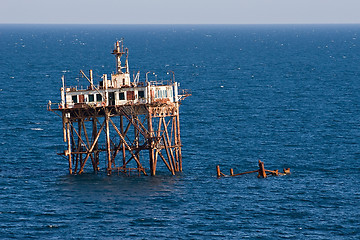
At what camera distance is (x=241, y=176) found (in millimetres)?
92188

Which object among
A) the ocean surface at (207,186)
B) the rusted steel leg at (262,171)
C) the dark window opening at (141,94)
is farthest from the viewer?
the rusted steel leg at (262,171)

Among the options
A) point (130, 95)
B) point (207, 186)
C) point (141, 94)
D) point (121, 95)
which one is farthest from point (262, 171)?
point (121, 95)

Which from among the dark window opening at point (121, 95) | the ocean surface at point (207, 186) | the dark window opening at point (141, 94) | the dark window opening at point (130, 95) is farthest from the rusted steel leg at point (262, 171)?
the dark window opening at point (121, 95)

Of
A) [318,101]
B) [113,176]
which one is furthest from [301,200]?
[318,101]

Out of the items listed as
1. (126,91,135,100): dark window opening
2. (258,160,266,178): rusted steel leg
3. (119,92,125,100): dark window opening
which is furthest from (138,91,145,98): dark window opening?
(258,160,266,178): rusted steel leg

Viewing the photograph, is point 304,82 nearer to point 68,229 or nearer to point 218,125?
point 218,125

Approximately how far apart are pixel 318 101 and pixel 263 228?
3282 inches

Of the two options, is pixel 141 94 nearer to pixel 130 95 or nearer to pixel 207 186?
pixel 130 95

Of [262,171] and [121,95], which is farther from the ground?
[121,95]

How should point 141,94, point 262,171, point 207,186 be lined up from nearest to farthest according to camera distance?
point 207,186
point 141,94
point 262,171

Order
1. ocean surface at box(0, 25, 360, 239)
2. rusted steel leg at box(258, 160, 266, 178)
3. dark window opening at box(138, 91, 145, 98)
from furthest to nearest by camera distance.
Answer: rusted steel leg at box(258, 160, 266, 178)
dark window opening at box(138, 91, 145, 98)
ocean surface at box(0, 25, 360, 239)

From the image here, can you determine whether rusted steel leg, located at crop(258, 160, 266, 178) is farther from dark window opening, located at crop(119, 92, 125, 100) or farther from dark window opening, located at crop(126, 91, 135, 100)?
dark window opening, located at crop(119, 92, 125, 100)

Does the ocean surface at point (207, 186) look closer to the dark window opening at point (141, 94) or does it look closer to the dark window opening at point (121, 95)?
the dark window opening at point (121, 95)

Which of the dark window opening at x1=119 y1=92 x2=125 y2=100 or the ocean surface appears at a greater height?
the dark window opening at x1=119 y1=92 x2=125 y2=100
